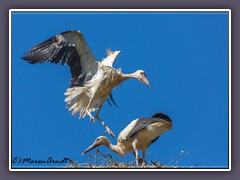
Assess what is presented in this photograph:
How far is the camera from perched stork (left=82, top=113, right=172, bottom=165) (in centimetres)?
1497

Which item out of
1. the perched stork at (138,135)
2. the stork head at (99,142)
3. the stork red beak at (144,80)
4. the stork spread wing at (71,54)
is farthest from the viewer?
the stork red beak at (144,80)

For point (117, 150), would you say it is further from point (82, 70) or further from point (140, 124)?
point (82, 70)

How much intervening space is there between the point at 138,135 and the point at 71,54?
3.89 feet

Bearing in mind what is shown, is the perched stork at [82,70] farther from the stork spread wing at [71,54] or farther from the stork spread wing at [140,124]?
the stork spread wing at [140,124]

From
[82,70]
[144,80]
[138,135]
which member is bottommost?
[138,135]

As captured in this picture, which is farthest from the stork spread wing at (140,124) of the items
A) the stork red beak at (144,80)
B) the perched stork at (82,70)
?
the stork red beak at (144,80)

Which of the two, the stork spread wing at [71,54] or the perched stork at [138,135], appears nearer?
the perched stork at [138,135]

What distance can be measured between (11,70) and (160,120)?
5.21ft

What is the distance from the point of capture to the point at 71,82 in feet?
Result: 51.2

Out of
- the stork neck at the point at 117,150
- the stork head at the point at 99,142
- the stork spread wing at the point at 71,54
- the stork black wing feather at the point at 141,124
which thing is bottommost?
the stork neck at the point at 117,150

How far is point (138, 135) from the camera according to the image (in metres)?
15.1

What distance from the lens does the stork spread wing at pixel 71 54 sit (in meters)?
15.4

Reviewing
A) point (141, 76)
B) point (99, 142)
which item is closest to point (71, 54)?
point (141, 76)
